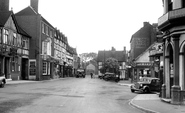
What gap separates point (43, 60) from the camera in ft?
151

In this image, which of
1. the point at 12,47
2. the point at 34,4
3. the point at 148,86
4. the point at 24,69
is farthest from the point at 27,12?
the point at 148,86

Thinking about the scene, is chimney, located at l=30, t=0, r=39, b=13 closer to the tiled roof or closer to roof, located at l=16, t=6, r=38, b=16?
roof, located at l=16, t=6, r=38, b=16

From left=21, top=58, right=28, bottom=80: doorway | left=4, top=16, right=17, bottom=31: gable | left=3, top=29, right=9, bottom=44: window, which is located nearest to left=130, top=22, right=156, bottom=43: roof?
left=21, top=58, right=28, bottom=80: doorway

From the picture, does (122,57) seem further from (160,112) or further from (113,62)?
(160,112)

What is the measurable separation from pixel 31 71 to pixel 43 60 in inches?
149

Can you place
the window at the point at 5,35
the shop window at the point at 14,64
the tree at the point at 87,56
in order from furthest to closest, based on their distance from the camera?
the tree at the point at 87,56
the shop window at the point at 14,64
the window at the point at 5,35

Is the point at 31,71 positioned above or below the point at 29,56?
below

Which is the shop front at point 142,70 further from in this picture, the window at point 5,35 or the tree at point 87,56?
the tree at point 87,56

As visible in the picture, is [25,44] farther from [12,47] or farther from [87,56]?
[87,56]

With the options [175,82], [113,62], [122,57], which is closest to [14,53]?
[175,82]

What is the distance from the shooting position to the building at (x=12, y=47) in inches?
1284

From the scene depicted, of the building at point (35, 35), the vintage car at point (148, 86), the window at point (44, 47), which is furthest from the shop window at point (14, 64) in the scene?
the vintage car at point (148, 86)

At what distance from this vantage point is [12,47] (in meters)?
35.2

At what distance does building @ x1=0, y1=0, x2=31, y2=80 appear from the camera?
32625mm
